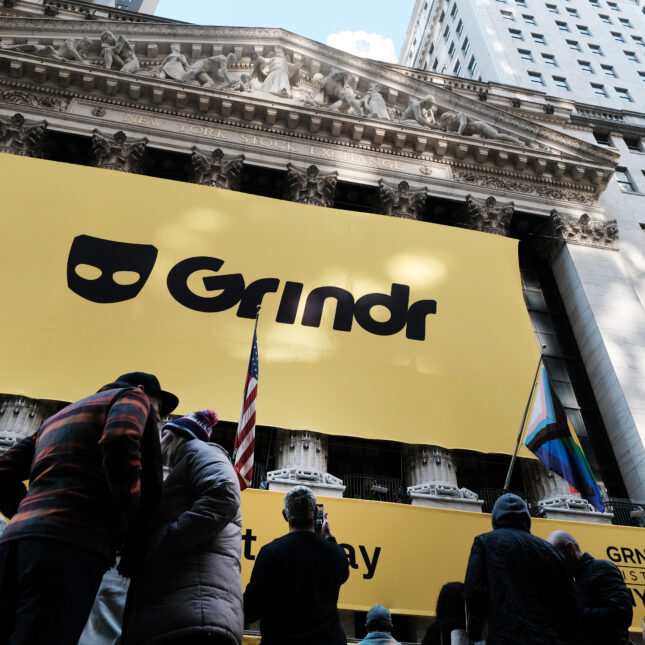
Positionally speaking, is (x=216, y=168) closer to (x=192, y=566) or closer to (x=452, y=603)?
(x=452, y=603)

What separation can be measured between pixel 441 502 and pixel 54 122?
51.9 ft

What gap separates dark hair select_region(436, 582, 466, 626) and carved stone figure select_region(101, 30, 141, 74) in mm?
19243

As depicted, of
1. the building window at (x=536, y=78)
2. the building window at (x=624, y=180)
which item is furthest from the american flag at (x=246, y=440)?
the building window at (x=536, y=78)

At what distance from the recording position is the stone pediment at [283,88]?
1958 centimetres

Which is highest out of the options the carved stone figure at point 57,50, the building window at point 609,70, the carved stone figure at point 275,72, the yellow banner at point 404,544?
the building window at point 609,70

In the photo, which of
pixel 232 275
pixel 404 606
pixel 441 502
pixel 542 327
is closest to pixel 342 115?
pixel 232 275

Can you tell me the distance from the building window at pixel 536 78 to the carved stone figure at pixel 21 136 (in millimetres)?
31567

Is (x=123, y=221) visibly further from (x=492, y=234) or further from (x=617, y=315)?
(x=617, y=315)

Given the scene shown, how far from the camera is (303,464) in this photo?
13.0 meters

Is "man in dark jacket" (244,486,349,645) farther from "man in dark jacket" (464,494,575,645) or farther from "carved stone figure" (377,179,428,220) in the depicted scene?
"carved stone figure" (377,179,428,220)

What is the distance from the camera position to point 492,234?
18.6 metres

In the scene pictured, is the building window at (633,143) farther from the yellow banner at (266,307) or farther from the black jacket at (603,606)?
the black jacket at (603,606)

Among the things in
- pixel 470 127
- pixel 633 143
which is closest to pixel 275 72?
pixel 470 127

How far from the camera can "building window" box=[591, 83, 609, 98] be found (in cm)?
3875
